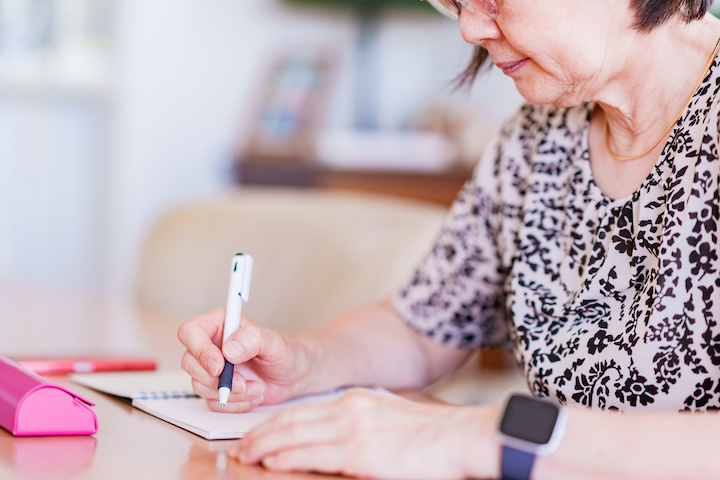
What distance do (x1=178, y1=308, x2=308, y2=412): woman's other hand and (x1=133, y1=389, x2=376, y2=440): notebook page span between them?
0.01m

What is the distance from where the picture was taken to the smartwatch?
642 mm

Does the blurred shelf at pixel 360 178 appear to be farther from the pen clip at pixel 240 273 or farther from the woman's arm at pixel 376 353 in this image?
the pen clip at pixel 240 273

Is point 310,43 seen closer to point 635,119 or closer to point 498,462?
point 635,119

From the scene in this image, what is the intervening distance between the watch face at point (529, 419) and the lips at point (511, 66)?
0.46 meters

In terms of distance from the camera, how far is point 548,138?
1147 mm

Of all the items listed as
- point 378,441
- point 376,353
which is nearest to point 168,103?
point 376,353

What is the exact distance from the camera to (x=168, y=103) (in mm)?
3432

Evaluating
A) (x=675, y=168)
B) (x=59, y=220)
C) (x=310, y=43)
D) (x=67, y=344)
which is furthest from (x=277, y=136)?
(x=675, y=168)

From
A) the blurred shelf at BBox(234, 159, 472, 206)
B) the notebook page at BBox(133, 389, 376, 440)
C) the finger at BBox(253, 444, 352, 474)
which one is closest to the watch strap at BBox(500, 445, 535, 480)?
the finger at BBox(253, 444, 352, 474)

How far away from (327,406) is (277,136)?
8.94 feet

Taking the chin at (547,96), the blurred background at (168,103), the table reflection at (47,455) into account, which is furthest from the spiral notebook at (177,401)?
the blurred background at (168,103)

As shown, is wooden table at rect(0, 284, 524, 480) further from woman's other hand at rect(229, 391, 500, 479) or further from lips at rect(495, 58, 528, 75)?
lips at rect(495, 58, 528, 75)

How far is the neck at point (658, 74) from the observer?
977 mm

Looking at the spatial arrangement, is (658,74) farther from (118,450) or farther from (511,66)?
(118,450)
